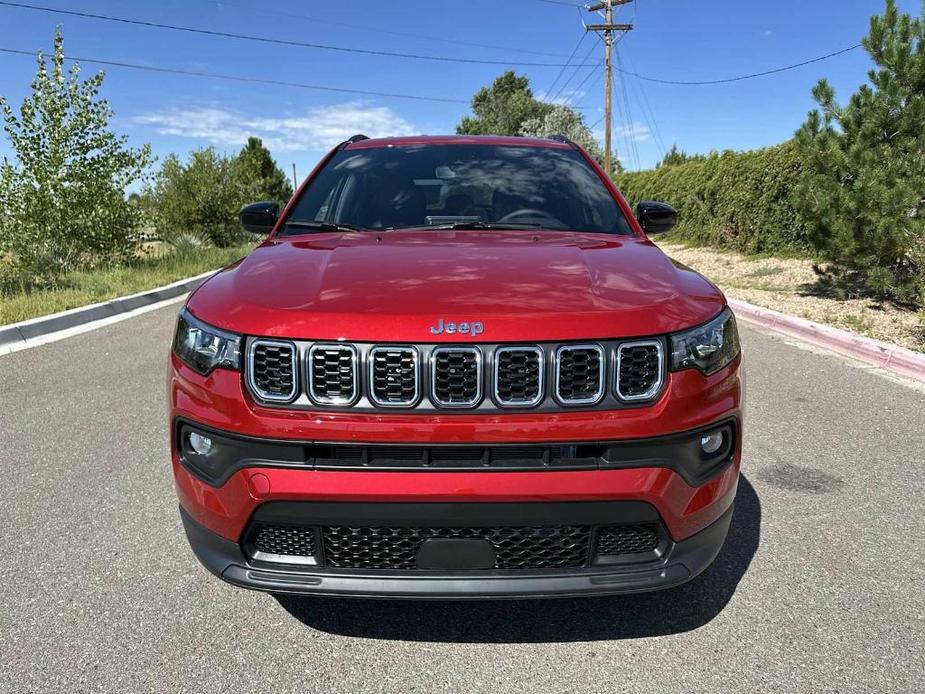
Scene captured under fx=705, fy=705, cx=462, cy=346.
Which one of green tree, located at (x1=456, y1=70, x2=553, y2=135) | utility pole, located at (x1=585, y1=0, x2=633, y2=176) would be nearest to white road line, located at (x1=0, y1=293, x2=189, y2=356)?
utility pole, located at (x1=585, y1=0, x2=633, y2=176)

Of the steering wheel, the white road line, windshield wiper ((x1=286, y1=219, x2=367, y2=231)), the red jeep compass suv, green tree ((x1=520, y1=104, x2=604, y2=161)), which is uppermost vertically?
green tree ((x1=520, y1=104, x2=604, y2=161))

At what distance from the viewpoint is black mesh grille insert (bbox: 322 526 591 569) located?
2.02 m

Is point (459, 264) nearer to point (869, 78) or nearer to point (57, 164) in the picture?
point (869, 78)

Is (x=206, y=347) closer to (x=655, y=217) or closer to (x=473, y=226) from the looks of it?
(x=473, y=226)

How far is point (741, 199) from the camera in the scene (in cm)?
1703

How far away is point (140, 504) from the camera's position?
3.44m

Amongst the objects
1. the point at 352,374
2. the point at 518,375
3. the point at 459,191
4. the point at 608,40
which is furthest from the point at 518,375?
the point at 608,40

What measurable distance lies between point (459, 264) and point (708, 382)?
905mm

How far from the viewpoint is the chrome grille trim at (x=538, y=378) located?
1971mm

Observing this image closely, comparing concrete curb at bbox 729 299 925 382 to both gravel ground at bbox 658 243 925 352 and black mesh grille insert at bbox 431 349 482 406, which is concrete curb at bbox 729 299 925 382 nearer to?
gravel ground at bbox 658 243 925 352

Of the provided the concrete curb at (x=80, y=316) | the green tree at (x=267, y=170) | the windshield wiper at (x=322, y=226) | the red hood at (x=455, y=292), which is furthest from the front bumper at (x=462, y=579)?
the green tree at (x=267, y=170)

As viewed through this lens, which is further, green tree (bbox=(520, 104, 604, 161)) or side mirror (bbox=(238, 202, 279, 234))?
green tree (bbox=(520, 104, 604, 161))

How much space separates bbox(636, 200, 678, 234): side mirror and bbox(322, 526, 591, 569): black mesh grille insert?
7.04 ft

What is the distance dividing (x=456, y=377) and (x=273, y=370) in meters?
0.53
